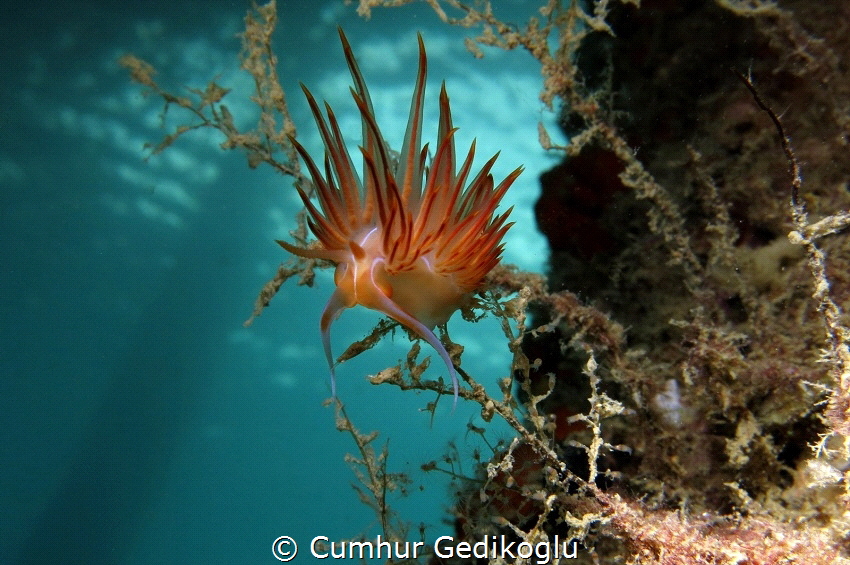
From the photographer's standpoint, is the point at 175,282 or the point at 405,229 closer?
the point at 405,229

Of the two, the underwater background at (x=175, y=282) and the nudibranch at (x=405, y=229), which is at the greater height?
the underwater background at (x=175, y=282)

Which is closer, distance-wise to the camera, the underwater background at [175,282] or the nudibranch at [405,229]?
the nudibranch at [405,229]

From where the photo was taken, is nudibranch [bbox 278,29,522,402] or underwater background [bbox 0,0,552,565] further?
underwater background [bbox 0,0,552,565]

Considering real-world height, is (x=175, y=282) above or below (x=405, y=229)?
above

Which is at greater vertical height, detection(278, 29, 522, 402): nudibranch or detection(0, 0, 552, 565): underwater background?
detection(0, 0, 552, 565): underwater background

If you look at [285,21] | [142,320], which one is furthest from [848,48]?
[142,320]
